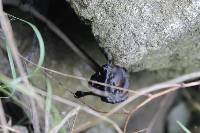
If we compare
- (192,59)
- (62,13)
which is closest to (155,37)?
(192,59)

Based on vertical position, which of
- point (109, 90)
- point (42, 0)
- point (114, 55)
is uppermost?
point (42, 0)

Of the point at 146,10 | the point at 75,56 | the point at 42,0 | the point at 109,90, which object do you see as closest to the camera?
the point at 146,10

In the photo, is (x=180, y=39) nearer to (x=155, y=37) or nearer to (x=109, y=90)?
(x=155, y=37)

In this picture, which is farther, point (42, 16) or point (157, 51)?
point (42, 16)

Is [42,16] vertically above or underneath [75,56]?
above

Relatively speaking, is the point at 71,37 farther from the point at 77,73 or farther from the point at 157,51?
the point at 157,51

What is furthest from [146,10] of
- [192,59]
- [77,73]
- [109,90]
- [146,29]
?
[77,73]

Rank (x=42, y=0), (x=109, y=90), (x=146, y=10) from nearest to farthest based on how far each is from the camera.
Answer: (x=146, y=10) < (x=109, y=90) < (x=42, y=0)
